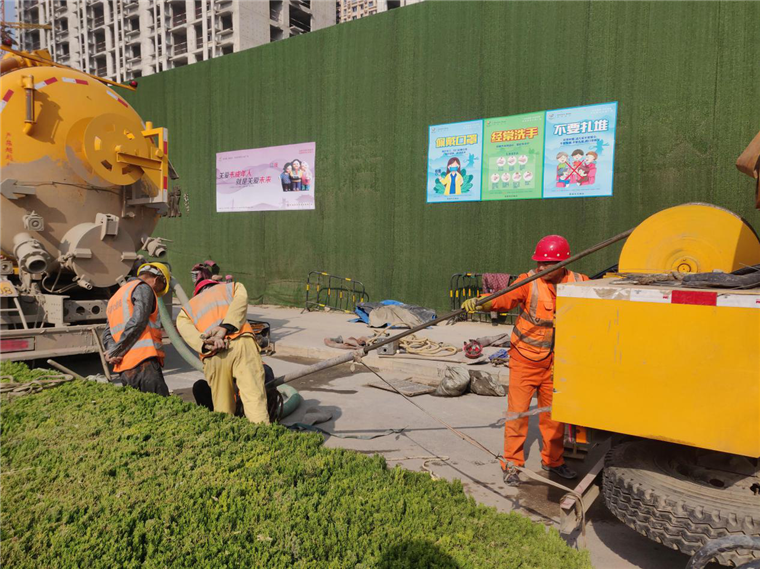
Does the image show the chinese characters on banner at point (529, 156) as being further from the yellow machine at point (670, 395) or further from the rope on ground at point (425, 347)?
the yellow machine at point (670, 395)

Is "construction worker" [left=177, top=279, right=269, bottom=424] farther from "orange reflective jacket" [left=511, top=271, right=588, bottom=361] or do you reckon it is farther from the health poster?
the health poster

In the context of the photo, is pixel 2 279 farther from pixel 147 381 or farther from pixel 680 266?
pixel 680 266

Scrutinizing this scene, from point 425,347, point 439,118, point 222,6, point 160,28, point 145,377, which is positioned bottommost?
point 425,347

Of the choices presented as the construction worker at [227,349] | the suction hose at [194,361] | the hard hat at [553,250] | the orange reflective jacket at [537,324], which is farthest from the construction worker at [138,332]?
the hard hat at [553,250]

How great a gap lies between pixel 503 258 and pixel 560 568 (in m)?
9.56

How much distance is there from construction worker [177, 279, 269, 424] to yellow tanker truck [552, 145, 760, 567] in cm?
234

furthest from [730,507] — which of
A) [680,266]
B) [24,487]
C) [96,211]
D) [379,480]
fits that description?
[96,211]

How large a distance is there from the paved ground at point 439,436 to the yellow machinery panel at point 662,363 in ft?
3.42

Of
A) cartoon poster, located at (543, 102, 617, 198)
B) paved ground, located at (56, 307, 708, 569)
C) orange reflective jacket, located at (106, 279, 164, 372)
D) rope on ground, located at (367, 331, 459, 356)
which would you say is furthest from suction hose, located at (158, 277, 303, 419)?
cartoon poster, located at (543, 102, 617, 198)

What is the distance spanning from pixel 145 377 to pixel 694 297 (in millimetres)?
3998

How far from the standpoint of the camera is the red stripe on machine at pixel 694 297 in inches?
91.4

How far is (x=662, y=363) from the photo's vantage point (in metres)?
2.45

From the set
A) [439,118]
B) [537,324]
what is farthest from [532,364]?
[439,118]

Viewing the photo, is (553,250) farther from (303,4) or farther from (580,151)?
(303,4)
